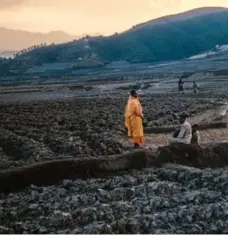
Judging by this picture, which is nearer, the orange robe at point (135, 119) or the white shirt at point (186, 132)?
the white shirt at point (186, 132)

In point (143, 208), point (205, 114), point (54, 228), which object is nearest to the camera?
point (54, 228)

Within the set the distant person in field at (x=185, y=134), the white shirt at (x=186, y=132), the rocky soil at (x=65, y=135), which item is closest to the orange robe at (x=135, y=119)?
the rocky soil at (x=65, y=135)

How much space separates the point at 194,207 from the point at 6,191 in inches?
156

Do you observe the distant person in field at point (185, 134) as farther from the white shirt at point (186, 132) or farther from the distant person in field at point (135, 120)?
the distant person in field at point (135, 120)

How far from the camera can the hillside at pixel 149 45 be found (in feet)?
495

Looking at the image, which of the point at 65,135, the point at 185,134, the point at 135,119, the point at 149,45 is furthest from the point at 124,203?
the point at 149,45

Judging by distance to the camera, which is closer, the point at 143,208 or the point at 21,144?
the point at 143,208

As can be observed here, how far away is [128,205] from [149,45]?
502 feet

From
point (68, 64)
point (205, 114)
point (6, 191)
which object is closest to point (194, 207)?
point (6, 191)

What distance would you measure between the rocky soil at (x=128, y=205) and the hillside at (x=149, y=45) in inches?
4864

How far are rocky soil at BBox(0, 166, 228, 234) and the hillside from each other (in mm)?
123535

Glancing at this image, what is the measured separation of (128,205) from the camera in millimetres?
9500

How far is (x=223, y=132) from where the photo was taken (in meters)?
18.1

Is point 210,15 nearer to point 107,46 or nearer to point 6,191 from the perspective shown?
point 107,46
